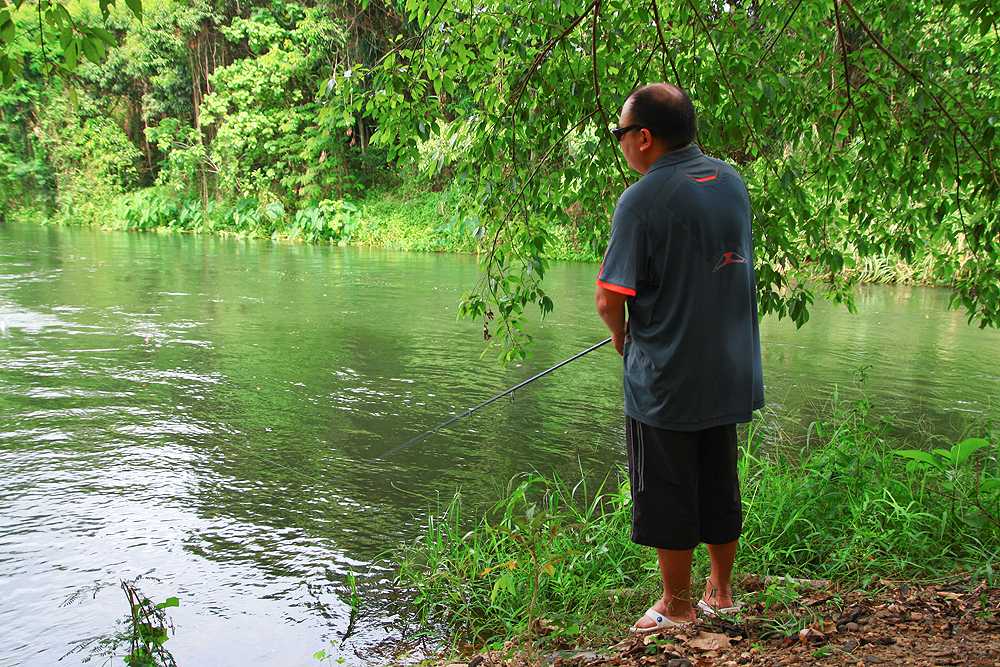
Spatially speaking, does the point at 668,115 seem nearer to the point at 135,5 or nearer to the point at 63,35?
the point at 135,5

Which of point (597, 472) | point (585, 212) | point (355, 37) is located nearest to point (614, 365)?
point (597, 472)

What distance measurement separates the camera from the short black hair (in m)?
2.82

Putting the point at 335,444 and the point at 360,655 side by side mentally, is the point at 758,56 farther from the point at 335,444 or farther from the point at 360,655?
the point at 335,444

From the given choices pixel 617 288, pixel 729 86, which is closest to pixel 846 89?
pixel 729 86

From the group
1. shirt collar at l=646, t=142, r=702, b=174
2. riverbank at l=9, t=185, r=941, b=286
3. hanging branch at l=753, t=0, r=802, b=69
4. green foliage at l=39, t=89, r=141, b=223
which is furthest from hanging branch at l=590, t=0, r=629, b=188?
green foliage at l=39, t=89, r=141, b=223

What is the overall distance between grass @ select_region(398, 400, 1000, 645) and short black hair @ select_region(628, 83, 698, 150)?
1295mm

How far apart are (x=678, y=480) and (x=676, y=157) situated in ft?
3.32

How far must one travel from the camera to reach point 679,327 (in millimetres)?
2736

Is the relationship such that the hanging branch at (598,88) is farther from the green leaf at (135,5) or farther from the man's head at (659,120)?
the green leaf at (135,5)

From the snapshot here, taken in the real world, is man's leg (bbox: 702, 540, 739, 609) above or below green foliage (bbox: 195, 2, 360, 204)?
below

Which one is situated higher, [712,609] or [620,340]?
[620,340]

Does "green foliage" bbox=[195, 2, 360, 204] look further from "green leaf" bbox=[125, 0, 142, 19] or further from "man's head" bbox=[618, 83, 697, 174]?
"green leaf" bbox=[125, 0, 142, 19]

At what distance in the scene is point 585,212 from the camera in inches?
178

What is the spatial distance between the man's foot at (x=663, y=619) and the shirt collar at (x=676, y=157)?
4.68 ft
